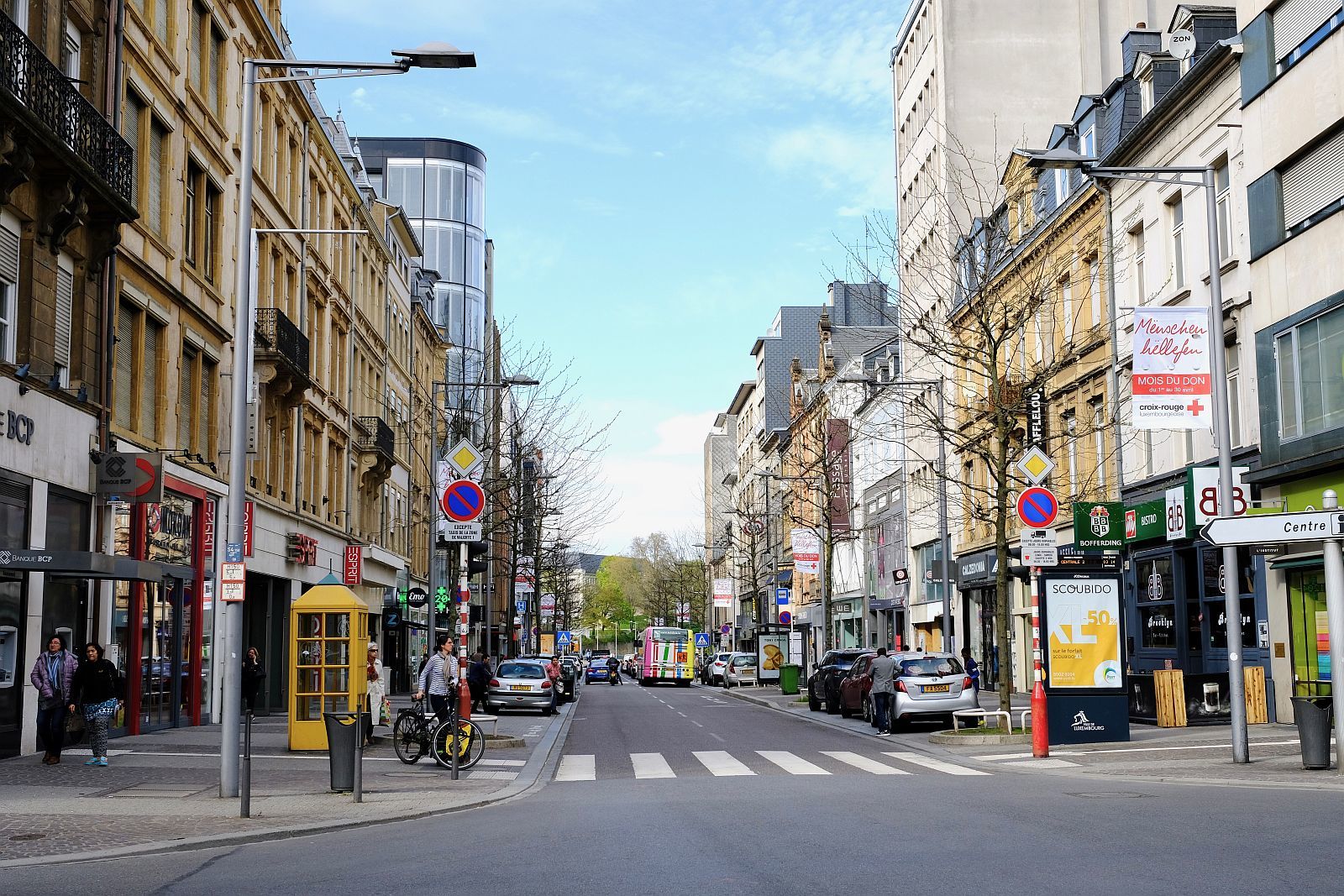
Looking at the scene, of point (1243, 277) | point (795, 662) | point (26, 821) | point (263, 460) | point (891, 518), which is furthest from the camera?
point (891, 518)

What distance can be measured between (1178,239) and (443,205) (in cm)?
5278

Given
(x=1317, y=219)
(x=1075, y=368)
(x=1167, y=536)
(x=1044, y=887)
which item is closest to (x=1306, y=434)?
(x=1317, y=219)

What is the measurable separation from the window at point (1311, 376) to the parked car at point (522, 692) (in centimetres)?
1902

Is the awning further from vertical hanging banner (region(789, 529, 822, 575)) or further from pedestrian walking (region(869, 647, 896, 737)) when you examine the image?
vertical hanging banner (region(789, 529, 822, 575))

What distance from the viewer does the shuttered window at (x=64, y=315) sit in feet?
69.1

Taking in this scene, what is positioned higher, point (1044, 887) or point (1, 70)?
point (1, 70)

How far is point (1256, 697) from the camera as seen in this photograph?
26.3 m

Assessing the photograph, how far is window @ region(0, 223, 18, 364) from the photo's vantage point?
1939 cm

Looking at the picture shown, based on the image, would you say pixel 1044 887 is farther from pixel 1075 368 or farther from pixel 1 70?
pixel 1075 368

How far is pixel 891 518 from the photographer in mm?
62188

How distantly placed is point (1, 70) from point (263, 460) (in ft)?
55.7

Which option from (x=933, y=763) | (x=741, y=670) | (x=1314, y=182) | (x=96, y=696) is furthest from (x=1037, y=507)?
(x=741, y=670)

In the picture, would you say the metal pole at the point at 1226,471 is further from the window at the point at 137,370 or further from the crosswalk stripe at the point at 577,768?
the window at the point at 137,370

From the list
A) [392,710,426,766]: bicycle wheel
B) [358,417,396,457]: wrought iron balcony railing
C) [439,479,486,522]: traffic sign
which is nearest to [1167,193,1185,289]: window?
[439,479,486,522]: traffic sign
